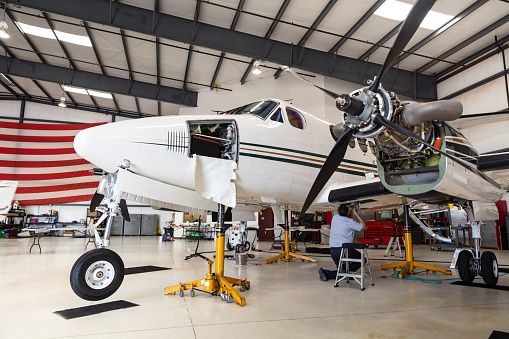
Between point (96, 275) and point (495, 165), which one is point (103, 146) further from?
point (495, 165)

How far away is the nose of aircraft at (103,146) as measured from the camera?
4570 mm

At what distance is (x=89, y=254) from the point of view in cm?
426

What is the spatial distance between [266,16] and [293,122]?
8.64 meters

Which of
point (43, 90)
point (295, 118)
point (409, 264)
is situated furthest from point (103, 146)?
point (43, 90)

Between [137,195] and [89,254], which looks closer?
[89,254]

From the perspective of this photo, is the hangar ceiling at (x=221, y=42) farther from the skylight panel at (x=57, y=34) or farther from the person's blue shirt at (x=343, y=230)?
the person's blue shirt at (x=343, y=230)

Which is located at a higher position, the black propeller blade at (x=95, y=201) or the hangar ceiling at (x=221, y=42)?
the hangar ceiling at (x=221, y=42)

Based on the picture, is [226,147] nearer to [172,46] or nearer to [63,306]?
[63,306]

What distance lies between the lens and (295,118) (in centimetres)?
643

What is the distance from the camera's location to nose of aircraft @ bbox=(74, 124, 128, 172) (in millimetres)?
4570

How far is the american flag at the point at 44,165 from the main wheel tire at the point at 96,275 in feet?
43.4

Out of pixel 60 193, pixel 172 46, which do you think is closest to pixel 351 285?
pixel 172 46

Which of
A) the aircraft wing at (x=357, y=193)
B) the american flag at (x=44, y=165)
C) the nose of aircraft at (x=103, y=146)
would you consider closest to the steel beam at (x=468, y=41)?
the aircraft wing at (x=357, y=193)

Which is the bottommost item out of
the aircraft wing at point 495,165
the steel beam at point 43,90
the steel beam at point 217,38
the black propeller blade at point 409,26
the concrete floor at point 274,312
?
the concrete floor at point 274,312
